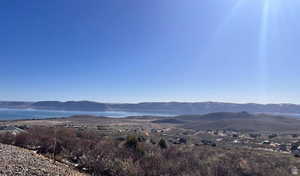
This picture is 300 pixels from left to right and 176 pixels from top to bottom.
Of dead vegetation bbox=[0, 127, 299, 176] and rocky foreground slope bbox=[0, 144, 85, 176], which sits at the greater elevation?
rocky foreground slope bbox=[0, 144, 85, 176]

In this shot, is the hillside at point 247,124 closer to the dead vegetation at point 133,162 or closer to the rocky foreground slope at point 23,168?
the dead vegetation at point 133,162

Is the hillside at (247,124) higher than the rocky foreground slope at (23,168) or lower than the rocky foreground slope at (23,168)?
lower

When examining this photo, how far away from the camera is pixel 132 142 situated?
15070 millimetres

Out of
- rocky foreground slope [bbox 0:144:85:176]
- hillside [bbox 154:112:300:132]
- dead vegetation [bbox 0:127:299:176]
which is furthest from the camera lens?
hillside [bbox 154:112:300:132]

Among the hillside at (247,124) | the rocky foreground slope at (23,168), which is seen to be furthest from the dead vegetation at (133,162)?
the hillside at (247,124)

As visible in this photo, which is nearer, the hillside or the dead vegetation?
the dead vegetation

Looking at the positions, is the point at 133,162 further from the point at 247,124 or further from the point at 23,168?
the point at 247,124

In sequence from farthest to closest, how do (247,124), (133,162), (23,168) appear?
(247,124) < (133,162) < (23,168)

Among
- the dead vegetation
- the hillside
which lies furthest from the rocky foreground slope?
the hillside

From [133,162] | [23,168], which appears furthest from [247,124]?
[23,168]

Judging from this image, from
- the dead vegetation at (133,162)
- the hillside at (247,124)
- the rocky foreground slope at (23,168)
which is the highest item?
the rocky foreground slope at (23,168)

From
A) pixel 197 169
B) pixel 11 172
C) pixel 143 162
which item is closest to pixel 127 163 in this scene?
pixel 143 162

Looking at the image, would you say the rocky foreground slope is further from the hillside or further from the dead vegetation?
the hillside

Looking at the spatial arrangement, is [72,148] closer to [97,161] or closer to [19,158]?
[97,161]
